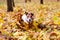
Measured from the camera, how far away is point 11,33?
622 centimetres

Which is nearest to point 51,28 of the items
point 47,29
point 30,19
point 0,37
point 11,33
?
point 47,29

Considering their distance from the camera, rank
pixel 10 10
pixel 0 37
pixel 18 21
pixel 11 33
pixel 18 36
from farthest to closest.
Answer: pixel 10 10, pixel 18 21, pixel 11 33, pixel 18 36, pixel 0 37

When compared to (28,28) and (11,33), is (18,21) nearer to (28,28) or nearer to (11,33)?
(28,28)

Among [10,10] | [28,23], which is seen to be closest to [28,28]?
[28,23]

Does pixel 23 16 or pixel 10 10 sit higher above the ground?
pixel 23 16

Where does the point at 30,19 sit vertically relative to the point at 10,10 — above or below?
above

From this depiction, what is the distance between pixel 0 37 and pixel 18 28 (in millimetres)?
1632

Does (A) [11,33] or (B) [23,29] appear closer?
(A) [11,33]

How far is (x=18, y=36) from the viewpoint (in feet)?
18.5

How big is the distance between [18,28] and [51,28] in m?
1.03

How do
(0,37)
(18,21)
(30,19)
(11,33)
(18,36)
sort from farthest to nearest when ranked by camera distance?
1. (18,21)
2. (30,19)
3. (11,33)
4. (18,36)
5. (0,37)

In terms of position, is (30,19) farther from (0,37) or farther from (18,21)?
(0,37)

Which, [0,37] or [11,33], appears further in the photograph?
[11,33]

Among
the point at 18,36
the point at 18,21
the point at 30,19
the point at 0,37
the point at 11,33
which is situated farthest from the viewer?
the point at 18,21
